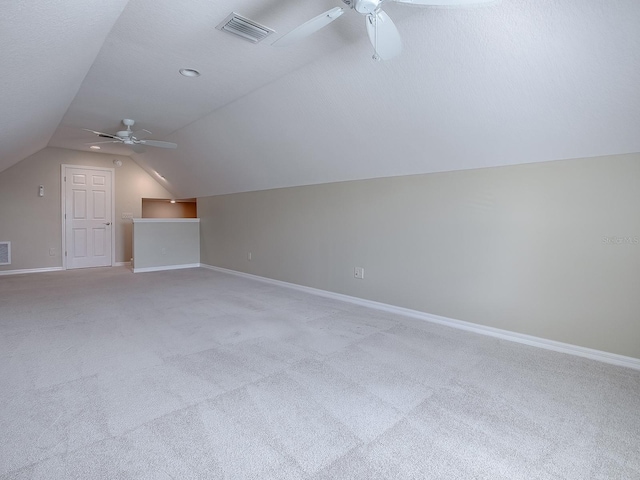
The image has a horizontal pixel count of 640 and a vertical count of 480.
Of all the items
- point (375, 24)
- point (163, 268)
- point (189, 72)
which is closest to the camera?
point (375, 24)

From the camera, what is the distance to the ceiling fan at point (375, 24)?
1.64m

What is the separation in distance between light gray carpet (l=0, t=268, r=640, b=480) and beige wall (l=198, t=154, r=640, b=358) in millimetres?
318

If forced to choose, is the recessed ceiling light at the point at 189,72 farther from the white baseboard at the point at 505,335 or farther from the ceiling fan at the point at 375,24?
→ the white baseboard at the point at 505,335

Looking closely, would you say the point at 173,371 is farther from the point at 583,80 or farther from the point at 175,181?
the point at 175,181

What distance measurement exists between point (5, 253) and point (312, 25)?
6914mm

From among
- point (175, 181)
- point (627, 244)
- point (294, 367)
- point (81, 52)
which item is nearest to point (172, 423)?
point (294, 367)

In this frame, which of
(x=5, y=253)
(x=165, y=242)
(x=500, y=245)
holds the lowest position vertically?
(x=5, y=253)

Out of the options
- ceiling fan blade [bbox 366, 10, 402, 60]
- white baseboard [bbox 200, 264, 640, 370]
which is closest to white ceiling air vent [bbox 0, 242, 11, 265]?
white baseboard [bbox 200, 264, 640, 370]

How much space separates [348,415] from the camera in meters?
1.74

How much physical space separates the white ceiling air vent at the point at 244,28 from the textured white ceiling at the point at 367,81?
1.9 inches

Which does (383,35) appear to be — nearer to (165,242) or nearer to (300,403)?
(300,403)

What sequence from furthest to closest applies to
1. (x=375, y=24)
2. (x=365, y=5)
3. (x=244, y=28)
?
(x=244, y=28) → (x=375, y=24) → (x=365, y=5)

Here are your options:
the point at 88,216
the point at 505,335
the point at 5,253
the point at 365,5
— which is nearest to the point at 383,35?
the point at 365,5

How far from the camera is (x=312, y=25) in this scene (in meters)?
1.83
